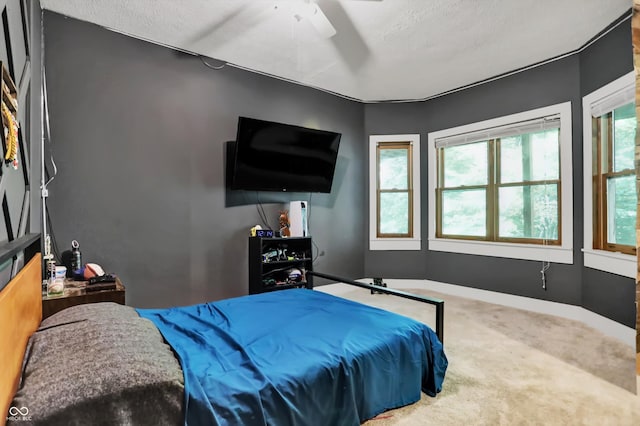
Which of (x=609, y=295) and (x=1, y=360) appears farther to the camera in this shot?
(x=609, y=295)

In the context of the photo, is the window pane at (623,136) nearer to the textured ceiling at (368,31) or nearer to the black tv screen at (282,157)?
the textured ceiling at (368,31)

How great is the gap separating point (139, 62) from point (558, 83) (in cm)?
434

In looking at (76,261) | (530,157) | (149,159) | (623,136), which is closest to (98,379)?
(76,261)

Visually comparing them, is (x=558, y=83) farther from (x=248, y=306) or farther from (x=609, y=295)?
(x=248, y=306)

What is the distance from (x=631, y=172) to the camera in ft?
9.42

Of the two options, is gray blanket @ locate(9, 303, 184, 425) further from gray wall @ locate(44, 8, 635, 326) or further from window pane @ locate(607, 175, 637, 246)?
window pane @ locate(607, 175, 637, 246)

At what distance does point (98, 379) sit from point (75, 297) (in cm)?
137

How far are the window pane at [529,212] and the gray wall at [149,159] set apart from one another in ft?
9.42

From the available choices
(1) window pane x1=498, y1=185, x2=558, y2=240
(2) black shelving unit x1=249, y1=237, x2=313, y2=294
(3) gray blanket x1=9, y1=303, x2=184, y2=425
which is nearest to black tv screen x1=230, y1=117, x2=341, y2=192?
(2) black shelving unit x1=249, y1=237, x2=313, y2=294

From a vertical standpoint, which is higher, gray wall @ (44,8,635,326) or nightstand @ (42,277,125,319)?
gray wall @ (44,8,635,326)

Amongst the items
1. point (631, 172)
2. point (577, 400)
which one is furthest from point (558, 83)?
point (577, 400)

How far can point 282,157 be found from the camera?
384cm

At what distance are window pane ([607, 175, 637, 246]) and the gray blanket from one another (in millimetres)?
3684

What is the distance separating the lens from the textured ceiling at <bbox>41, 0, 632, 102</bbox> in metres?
2.66
